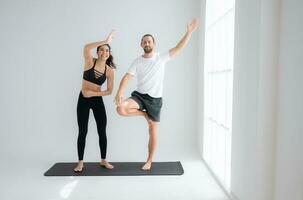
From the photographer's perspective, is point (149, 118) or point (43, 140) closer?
point (149, 118)

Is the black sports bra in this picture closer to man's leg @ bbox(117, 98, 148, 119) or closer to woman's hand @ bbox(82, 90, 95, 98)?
woman's hand @ bbox(82, 90, 95, 98)

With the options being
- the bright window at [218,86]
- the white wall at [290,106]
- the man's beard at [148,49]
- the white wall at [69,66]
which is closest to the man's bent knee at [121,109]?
the man's beard at [148,49]

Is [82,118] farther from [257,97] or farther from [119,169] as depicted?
[257,97]

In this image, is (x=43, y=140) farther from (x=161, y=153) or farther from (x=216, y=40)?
(x=216, y=40)

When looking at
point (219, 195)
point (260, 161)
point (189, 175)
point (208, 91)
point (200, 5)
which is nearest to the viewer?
point (260, 161)

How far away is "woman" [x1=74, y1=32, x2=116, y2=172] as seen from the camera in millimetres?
3715

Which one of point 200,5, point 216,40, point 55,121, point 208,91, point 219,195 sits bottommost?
point 219,195

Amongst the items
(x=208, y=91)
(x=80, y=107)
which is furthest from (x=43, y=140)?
(x=208, y=91)

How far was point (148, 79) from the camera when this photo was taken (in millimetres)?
3713

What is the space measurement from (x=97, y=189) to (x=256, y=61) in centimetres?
194

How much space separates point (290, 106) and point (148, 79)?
1902 mm

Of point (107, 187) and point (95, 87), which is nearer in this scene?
point (107, 187)

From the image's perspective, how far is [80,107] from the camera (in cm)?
380

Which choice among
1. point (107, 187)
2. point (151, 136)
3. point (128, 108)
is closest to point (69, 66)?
point (128, 108)
